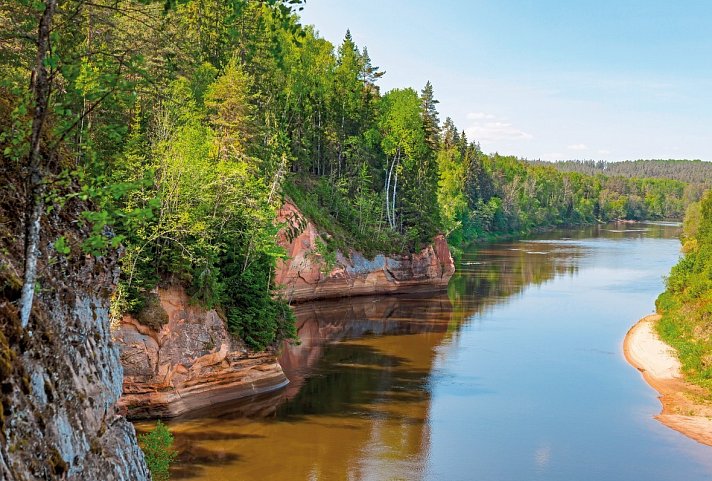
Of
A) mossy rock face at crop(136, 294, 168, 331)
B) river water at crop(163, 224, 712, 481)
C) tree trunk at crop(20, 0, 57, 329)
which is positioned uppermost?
tree trunk at crop(20, 0, 57, 329)

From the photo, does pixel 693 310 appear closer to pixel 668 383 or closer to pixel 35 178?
pixel 668 383

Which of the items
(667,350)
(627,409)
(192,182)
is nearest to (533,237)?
(667,350)

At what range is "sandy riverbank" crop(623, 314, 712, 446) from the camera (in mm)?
28234

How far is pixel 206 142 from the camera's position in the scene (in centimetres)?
3148

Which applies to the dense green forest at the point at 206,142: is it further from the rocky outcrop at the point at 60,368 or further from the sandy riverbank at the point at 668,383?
the sandy riverbank at the point at 668,383


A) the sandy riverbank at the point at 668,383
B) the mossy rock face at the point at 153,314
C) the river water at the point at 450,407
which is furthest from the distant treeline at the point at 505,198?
the mossy rock face at the point at 153,314

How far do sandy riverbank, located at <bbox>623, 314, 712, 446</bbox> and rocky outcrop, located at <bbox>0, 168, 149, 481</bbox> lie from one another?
25493 mm

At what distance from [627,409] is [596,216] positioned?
164m

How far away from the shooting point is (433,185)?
65250 mm

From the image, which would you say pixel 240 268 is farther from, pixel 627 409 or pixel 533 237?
pixel 533 237

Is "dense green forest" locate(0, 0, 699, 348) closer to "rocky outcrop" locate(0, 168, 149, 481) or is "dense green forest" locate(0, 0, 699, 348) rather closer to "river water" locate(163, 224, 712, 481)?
"rocky outcrop" locate(0, 168, 149, 481)

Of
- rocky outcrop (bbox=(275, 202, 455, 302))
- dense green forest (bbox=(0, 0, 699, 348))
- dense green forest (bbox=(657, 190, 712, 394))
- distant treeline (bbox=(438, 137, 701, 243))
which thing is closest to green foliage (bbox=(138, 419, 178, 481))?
dense green forest (bbox=(0, 0, 699, 348))

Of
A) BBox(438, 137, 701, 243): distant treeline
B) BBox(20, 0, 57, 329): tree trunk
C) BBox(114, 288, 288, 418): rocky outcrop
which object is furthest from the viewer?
BBox(438, 137, 701, 243): distant treeline

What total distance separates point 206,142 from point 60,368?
2415cm
